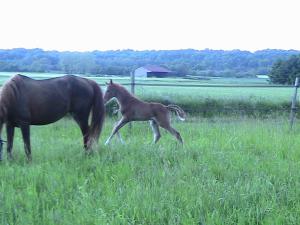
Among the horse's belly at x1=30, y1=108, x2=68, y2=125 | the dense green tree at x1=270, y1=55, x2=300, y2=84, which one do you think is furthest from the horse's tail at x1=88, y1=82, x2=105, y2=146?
the dense green tree at x1=270, y1=55, x2=300, y2=84

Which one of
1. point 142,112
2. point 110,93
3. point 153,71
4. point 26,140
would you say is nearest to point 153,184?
point 26,140

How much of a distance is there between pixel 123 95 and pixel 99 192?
4419mm

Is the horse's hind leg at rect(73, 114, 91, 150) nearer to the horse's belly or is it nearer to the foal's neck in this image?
the horse's belly

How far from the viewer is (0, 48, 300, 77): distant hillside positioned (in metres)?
17.9

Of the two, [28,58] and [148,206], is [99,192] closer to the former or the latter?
[148,206]

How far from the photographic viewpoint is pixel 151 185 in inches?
185

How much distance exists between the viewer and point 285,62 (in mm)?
33969

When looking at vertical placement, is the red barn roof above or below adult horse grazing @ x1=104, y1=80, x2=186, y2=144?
above

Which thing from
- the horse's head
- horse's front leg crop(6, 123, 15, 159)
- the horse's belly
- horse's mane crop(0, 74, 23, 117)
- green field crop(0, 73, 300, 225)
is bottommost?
green field crop(0, 73, 300, 225)

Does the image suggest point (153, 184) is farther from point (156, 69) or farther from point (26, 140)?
point (156, 69)

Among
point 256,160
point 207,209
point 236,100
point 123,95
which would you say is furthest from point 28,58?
point 207,209

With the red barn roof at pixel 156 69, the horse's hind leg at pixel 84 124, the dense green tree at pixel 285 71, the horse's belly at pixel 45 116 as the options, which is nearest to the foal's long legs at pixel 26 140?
the horse's belly at pixel 45 116

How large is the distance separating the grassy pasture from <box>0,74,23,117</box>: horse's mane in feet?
2.60

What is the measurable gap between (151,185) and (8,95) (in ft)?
9.14
